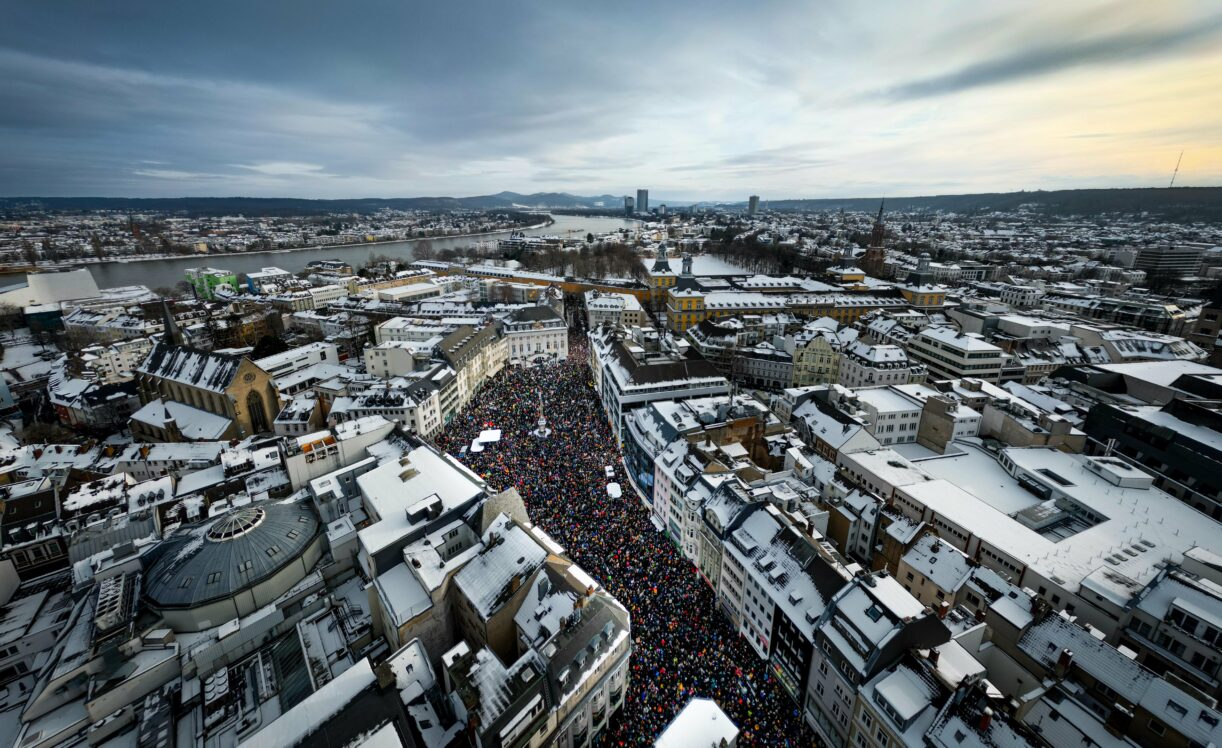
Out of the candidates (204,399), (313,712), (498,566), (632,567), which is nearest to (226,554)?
(313,712)

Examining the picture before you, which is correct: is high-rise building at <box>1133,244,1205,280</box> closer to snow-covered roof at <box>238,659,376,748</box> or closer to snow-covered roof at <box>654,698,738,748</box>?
snow-covered roof at <box>654,698,738,748</box>

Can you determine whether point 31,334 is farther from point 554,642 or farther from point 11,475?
point 554,642

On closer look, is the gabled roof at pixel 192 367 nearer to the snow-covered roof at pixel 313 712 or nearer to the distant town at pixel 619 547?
the distant town at pixel 619 547

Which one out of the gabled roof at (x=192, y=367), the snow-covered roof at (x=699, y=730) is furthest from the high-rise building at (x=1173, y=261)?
the gabled roof at (x=192, y=367)

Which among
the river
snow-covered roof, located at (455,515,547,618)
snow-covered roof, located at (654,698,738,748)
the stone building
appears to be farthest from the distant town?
the river

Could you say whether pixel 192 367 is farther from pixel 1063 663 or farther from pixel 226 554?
pixel 1063 663
